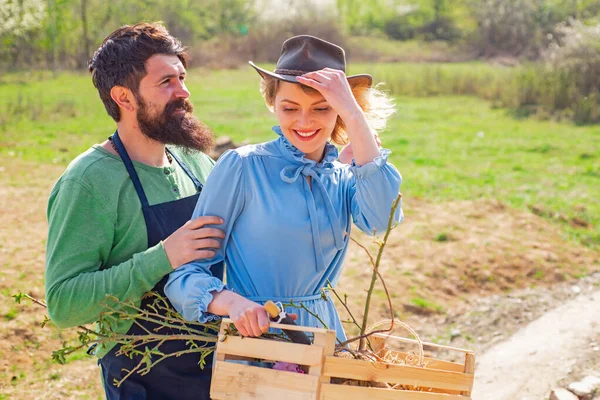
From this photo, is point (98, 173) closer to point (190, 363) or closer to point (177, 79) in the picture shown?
point (177, 79)

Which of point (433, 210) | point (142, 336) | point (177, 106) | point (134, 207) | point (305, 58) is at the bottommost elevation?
point (433, 210)

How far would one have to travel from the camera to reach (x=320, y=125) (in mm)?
2318

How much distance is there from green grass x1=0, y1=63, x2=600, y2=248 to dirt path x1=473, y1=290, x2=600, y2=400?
6.98 feet

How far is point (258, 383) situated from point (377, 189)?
684 millimetres

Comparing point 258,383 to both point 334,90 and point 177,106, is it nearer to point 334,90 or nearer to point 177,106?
point 334,90

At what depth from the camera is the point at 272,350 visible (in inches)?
75.5

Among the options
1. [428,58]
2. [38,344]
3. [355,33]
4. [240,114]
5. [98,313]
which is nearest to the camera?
[98,313]

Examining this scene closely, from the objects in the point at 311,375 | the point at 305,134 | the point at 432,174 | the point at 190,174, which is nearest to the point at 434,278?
the point at 432,174

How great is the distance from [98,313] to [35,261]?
4.90 m

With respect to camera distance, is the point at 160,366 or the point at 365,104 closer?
the point at 365,104

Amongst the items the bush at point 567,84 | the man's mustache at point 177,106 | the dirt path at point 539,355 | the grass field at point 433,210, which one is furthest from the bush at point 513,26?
the man's mustache at point 177,106

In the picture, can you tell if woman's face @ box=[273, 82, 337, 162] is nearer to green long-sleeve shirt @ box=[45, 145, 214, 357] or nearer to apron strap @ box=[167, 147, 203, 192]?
green long-sleeve shirt @ box=[45, 145, 214, 357]

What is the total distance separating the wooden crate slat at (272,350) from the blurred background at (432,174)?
114cm

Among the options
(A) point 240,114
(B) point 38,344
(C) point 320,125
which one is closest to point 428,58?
(A) point 240,114
